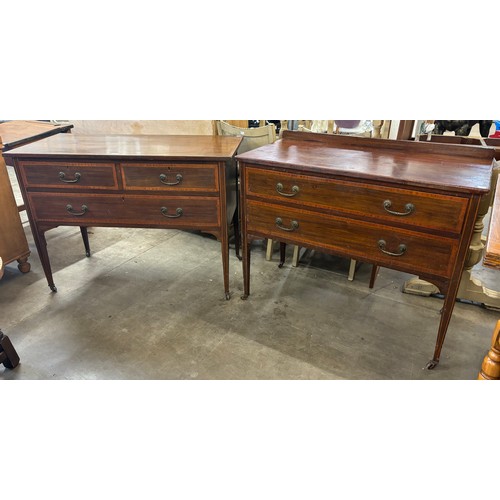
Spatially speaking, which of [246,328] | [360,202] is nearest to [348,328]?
[246,328]

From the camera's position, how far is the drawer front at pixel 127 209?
2020 mm

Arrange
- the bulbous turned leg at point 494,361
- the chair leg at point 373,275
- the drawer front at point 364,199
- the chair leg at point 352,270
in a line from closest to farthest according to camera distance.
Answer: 1. the bulbous turned leg at point 494,361
2. the drawer front at point 364,199
3. the chair leg at point 373,275
4. the chair leg at point 352,270

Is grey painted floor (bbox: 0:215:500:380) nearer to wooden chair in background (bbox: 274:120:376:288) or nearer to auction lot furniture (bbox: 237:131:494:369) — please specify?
wooden chair in background (bbox: 274:120:376:288)

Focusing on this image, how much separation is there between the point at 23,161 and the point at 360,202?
172cm

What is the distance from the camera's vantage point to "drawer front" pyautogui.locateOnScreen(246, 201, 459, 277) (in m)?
1.55

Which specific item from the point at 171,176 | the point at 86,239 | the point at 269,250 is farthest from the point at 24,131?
the point at 269,250

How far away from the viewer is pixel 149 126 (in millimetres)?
3055

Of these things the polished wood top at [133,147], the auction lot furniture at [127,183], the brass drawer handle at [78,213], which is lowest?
the brass drawer handle at [78,213]

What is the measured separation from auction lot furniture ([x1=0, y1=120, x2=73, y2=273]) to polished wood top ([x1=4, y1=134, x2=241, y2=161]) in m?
0.32

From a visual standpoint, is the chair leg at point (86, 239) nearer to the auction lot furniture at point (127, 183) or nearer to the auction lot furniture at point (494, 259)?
the auction lot furniture at point (127, 183)

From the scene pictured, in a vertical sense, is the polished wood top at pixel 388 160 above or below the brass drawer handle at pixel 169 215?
above

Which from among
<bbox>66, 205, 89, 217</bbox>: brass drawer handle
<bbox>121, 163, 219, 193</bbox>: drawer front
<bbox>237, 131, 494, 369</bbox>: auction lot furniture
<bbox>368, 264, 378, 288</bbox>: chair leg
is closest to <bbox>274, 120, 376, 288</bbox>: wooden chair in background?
<bbox>368, 264, 378, 288</bbox>: chair leg

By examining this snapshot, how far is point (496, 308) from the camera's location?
2.19 metres

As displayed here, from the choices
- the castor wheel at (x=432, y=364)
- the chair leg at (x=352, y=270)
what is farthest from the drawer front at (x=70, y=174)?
the castor wheel at (x=432, y=364)
